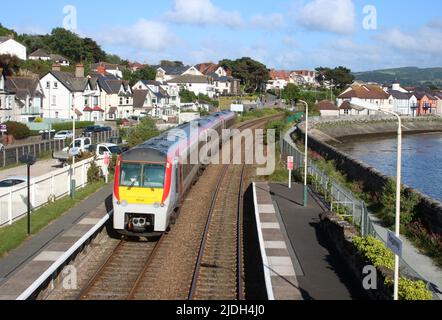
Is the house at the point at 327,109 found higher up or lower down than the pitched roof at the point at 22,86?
lower down

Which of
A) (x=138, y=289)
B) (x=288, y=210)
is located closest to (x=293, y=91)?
(x=288, y=210)

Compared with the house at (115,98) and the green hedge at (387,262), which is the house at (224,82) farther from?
the green hedge at (387,262)

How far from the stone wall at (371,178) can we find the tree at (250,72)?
9625 centimetres

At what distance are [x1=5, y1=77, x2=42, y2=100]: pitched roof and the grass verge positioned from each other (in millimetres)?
42152

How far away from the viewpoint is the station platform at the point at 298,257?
13.2 metres

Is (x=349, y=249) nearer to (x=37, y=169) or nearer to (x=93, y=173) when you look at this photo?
(x=93, y=173)

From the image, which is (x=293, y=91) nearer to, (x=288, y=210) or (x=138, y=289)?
(x=288, y=210)

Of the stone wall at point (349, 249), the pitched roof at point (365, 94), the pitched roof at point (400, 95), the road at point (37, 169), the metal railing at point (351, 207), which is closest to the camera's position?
the stone wall at point (349, 249)

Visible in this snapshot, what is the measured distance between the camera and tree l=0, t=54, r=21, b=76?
7975 centimetres

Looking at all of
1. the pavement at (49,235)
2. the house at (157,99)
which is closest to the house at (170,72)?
the house at (157,99)

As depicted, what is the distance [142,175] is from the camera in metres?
18.3

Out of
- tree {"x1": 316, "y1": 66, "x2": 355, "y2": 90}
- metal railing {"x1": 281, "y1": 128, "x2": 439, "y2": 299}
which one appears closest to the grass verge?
metal railing {"x1": 281, "y1": 128, "x2": 439, "y2": 299}

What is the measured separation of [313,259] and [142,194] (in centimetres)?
565

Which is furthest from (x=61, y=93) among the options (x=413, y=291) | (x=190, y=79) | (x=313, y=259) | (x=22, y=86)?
(x=413, y=291)
